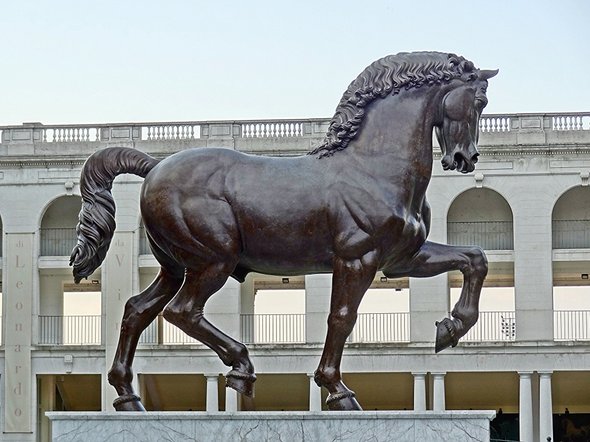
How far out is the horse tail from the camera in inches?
596

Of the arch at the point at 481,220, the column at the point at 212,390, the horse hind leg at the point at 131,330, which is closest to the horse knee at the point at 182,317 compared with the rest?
the horse hind leg at the point at 131,330

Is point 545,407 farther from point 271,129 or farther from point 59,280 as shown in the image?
point 59,280

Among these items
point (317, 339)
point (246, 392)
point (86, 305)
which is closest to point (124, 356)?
point (246, 392)

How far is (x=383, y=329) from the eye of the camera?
179 ft

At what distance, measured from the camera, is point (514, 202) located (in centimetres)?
5341

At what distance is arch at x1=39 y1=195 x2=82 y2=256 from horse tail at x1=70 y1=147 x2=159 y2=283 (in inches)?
1594

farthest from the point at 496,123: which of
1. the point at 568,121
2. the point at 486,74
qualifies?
the point at 486,74

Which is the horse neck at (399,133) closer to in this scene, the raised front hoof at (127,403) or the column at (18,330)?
the raised front hoof at (127,403)

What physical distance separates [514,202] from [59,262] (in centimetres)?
1465

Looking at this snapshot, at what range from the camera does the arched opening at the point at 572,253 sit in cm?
5334

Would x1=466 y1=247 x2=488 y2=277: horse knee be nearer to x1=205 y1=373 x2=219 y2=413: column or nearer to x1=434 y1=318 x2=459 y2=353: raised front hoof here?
x1=434 y1=318 x2=459 y2=353: raised front hoof

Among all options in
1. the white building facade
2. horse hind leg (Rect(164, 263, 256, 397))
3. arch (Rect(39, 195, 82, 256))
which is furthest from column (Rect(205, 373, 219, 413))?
horse hind leg (Rect(164, 263, 256, 397))

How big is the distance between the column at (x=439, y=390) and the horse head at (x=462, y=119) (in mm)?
37554

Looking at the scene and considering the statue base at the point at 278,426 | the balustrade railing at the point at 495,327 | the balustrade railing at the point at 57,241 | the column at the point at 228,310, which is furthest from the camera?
the balustrade railing at the point at 57,241
